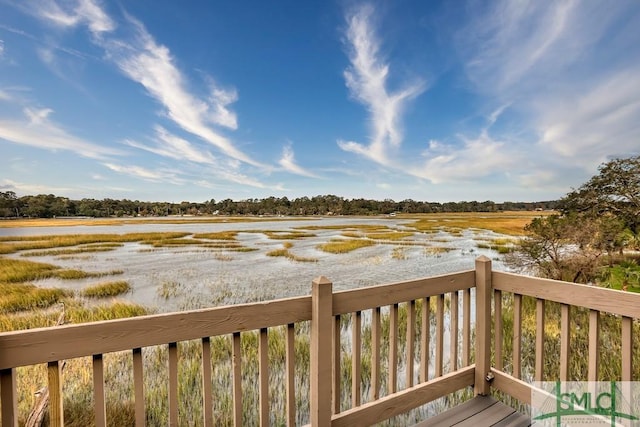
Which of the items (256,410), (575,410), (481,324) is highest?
(481,324)

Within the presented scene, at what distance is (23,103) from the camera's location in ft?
44.3

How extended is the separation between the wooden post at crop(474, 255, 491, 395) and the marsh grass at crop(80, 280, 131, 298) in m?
11.0

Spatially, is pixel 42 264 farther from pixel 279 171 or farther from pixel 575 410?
pixel 279 171

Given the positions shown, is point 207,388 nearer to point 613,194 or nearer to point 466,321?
point 466,321

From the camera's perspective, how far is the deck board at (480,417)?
7.04 ft

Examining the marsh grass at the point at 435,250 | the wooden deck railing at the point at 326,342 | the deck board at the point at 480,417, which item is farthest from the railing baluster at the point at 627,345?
the marsh grass at the point at 435,250

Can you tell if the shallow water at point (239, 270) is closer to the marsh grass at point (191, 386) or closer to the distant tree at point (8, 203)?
the marsh grass at point (191, 386)

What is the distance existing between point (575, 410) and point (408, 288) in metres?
1.29

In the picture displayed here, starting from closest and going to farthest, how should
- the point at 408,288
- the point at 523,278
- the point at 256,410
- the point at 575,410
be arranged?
the point at 575,410, the point at 408,288, the point at 523,278, the point at 256,410

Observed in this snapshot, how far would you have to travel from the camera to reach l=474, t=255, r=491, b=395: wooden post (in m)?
2.42

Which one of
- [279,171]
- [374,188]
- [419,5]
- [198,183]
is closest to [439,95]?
[419,5]

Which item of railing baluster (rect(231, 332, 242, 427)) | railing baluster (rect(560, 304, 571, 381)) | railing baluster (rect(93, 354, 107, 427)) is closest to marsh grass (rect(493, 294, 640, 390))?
railing baluster (rect(560, 304, 571, 381))

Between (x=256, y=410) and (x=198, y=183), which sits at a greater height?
(x=198, y=183)

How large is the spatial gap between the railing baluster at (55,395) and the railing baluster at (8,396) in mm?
101
